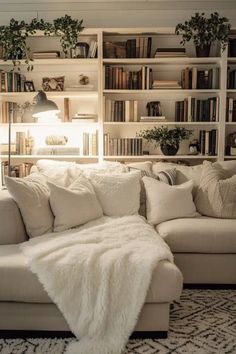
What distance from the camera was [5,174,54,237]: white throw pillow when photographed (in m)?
2.50

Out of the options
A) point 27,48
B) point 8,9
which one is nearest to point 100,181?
point 27,48

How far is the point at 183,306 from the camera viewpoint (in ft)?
8.09

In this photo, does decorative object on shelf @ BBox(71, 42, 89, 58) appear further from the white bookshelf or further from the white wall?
the white wall

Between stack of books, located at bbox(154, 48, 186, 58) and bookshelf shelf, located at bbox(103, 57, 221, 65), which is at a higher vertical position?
stack of books, located at bbox(154, 48, 186, 58)

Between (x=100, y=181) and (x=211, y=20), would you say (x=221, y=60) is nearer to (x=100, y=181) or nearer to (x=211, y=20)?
(x=211, y=20)

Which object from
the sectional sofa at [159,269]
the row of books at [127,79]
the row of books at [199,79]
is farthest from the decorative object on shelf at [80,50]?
the sectional sofa at [159,269]

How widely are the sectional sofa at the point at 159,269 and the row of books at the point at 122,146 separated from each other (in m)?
0.70

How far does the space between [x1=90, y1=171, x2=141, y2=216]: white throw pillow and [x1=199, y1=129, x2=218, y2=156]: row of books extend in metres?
1.29

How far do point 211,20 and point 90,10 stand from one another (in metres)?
1.37

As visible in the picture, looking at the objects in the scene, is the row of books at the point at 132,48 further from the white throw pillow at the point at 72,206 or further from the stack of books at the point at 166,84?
the white throw pillow at the point at 72,206

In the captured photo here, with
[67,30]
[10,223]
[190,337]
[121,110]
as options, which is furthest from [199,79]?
[190,337]

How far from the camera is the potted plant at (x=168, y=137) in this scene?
4.00m

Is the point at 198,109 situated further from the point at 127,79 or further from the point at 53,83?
the point at 53,83

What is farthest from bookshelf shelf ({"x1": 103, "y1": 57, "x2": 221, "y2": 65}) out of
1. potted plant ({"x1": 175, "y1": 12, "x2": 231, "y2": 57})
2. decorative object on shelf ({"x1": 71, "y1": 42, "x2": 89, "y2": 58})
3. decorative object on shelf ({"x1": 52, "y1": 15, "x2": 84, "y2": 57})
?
decorative object on shelf ({"x1": 52, "y1": 15, "x2": 84, "y2": 57})
